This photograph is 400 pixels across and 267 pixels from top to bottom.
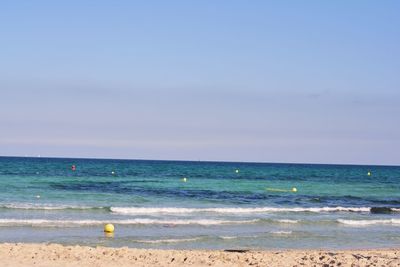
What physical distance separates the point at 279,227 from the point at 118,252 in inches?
341

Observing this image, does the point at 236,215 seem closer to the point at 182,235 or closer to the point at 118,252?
the point at 182,235

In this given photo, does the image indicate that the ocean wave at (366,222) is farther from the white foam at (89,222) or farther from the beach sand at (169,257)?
the beach sand at (169,257)

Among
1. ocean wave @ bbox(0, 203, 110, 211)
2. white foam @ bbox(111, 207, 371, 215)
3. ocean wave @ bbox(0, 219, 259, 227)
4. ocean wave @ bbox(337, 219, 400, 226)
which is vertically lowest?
ocean wave @ bbox(337, 219, 400, 226)

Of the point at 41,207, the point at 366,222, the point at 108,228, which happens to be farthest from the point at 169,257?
the point at 41,207

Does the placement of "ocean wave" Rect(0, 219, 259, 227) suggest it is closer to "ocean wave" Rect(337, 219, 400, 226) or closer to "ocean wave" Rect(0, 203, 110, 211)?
"ocean wave" Rect(337, 219, 400, 226)

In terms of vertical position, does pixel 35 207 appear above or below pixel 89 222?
above

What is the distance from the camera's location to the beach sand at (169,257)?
14.7m

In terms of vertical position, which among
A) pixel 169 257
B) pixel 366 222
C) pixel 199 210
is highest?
pixel 199 210

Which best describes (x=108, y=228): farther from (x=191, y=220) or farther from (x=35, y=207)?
(x=35, y=207)

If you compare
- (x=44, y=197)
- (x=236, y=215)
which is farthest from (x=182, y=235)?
(x=44, y=197)

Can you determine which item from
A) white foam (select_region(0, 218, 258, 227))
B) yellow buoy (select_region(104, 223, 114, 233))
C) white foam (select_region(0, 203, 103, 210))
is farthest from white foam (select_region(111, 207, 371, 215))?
yellow buoy (select_region(104, 223, 114, 233))

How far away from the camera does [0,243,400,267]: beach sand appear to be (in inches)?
579

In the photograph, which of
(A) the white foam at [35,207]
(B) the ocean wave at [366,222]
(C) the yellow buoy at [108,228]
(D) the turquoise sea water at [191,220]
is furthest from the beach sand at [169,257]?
(A) the white foam at [35,207]

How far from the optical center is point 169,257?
51.3 ft
